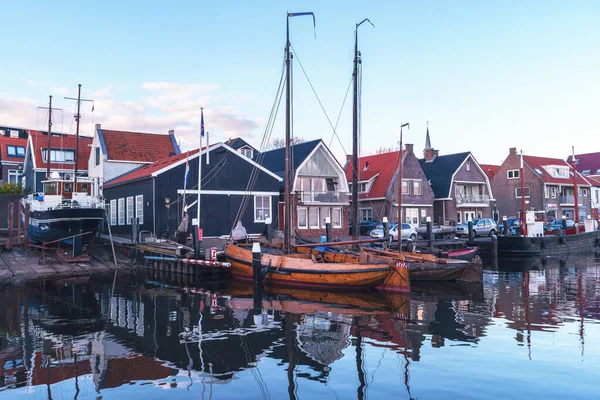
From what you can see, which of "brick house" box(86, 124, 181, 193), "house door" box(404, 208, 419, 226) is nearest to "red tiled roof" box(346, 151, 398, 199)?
"house door" box(404, 208, 419, 226)

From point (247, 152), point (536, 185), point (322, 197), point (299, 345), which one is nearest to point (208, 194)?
point (322, 197)

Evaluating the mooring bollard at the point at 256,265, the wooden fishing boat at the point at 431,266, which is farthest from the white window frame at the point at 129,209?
the wooden fishing boat at the point at 431,266

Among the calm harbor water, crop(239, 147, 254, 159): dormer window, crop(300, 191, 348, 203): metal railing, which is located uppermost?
crop(239, 147, 254, 159): dormer window

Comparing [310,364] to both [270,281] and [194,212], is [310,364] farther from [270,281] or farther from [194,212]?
[194,212]

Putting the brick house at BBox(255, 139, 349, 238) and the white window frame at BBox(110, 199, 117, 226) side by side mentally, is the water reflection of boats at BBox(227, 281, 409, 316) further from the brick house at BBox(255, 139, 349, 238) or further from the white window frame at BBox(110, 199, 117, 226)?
the white window frame at BBox(110, 199, 117, 226)

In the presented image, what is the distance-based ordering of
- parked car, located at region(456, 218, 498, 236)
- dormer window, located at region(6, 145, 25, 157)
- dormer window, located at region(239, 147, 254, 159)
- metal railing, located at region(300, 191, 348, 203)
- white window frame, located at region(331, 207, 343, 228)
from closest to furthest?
metal railing, located at region(300, 191, 348, 203), white window frame, located at region(331, 207, 343, 228), parked car, located at region(456, 218, 498, 236), dormer window, located at region(239, 147, 254, 159), dormer window, located at region(6, 145, 25, 157)

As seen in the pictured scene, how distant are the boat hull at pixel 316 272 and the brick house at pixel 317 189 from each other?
16.5m

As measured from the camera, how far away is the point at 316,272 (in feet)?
67.6

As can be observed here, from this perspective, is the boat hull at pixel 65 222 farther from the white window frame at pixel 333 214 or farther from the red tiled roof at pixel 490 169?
the red tiled roof at pixel 490 169

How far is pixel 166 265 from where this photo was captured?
26.8 meters

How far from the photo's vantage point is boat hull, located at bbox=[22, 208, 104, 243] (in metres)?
27.2

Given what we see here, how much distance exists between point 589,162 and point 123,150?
7766cm

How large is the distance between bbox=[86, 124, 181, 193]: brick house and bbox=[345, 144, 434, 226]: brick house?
18161 millimetres

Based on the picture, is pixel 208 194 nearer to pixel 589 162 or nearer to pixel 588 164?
pixel 588 164
